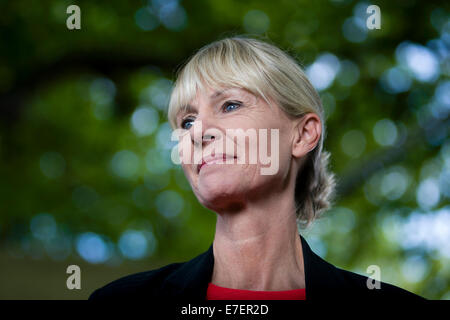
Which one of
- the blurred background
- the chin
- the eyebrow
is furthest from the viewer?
the blurred background

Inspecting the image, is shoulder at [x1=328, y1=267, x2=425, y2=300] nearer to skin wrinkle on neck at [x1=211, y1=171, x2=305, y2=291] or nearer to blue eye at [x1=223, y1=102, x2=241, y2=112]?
skin wrinkle on neck at [x1=211, y1=171, x2=305, y2=291]

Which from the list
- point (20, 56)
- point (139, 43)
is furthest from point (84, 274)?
point (20, 56)

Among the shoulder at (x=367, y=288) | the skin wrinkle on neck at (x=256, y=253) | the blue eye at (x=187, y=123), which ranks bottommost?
the shoulder at (x=367, y=288)

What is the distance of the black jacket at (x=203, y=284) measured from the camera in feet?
5.71

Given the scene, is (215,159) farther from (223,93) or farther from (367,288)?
(367,288)

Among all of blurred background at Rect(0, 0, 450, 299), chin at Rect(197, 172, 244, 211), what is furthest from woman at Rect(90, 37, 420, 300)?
blurred background at Rect(0, 0, 450, 299)

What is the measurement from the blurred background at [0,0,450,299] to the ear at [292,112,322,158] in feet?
5.88

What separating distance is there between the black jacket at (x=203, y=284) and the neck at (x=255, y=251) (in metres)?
0.05

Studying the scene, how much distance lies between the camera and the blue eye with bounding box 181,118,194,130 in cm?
186

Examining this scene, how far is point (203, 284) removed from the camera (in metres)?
1.75

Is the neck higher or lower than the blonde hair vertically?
lower

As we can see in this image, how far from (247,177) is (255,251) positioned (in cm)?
27

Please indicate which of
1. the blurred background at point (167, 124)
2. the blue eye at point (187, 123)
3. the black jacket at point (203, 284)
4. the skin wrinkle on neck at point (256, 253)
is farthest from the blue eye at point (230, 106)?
the blurred background at point (167, 124)

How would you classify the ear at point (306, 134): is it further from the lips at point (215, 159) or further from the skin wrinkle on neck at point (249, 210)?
the lips at point (215, 159)
